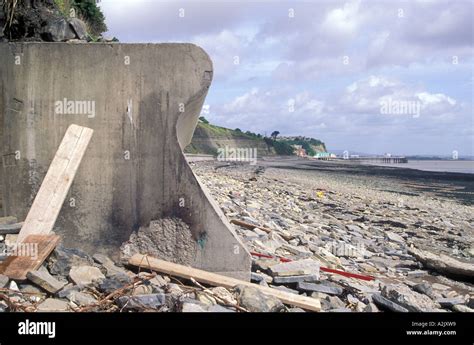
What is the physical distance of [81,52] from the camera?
188 inches

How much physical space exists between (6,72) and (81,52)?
79 cm

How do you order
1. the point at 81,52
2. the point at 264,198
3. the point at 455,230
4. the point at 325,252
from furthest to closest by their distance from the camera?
1. the point at 264,198
2. the point at 455,230
3. the point at 325,252
4. the point at 81,52

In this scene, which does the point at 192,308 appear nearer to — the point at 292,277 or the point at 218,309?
the point at 218,309

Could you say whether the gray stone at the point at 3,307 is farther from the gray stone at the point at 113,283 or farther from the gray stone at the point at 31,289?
the gray stone at the point at 113,283

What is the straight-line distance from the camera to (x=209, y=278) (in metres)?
4.58

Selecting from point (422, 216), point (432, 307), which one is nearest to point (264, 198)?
point (422, 216)

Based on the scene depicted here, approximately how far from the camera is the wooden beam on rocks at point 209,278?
4.40m

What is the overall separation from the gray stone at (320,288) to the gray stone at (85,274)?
2.04 metres

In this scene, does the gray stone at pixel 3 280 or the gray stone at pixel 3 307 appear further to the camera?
the gray stone at pixel 3 280

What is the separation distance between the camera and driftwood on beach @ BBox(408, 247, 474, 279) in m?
7.04

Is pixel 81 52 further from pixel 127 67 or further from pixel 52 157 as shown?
pixel 52 157

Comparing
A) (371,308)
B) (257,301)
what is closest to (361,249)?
(371,308)

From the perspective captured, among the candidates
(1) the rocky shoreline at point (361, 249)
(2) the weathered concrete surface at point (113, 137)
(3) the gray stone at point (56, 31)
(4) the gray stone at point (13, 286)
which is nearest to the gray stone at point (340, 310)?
(1) the rocky shoreline at point (361, 249)
